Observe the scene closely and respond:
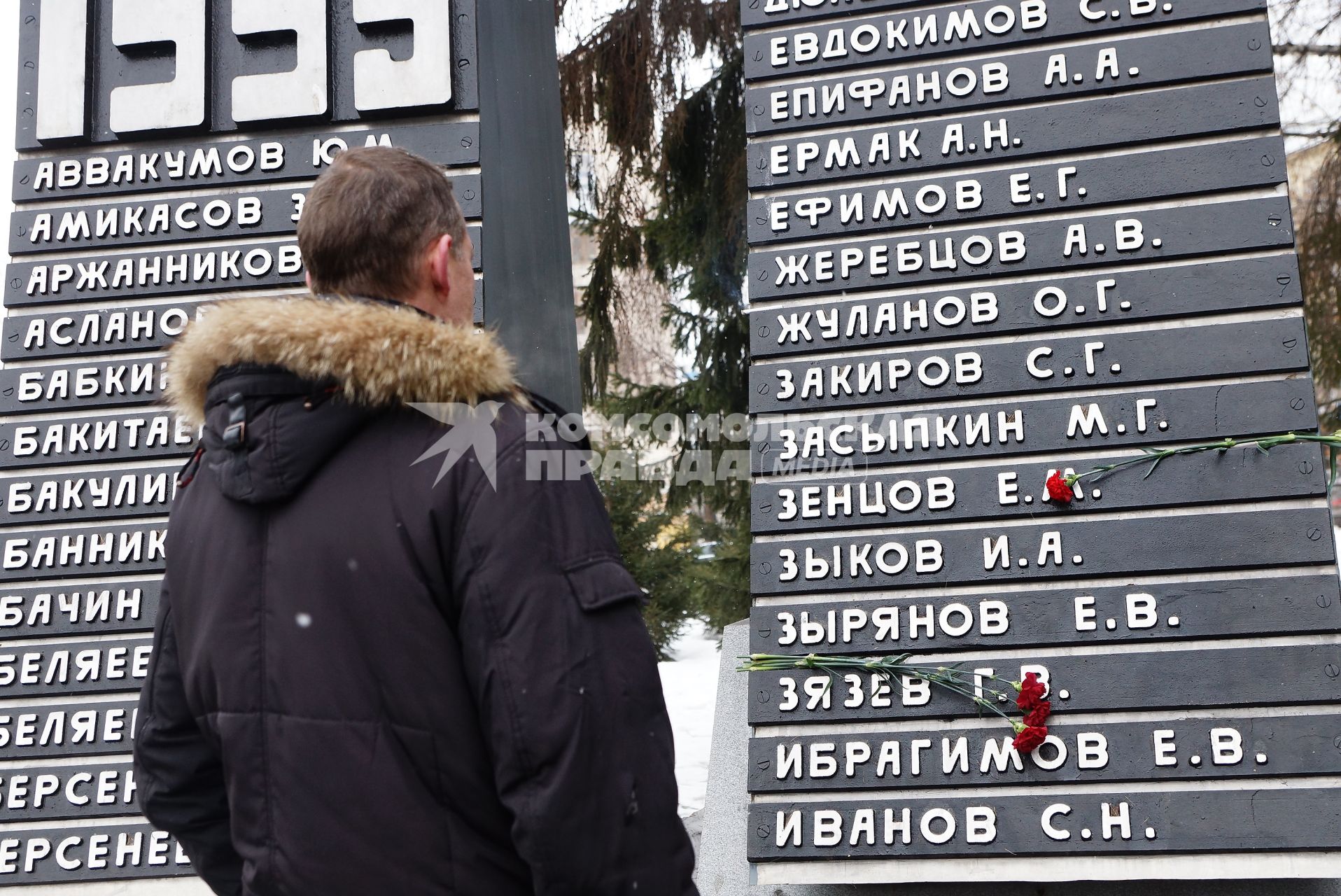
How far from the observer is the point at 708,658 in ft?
40.8

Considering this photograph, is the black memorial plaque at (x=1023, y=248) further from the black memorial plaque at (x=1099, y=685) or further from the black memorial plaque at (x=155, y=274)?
the black memorial plaque at (x=155, y=274)

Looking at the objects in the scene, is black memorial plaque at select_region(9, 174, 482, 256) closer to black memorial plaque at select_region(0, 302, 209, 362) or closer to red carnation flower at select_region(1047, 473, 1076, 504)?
black memorial plaque at select_region(0, 302, 209, 362)

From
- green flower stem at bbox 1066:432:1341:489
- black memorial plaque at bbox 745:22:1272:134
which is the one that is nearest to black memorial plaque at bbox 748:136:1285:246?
black memorial plaque at bbox 745:22:1272:134

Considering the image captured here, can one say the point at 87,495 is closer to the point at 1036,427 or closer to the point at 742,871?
the point at 742,871

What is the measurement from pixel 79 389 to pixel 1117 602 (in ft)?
12.1

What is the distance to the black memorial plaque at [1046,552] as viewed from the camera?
12.4 feet

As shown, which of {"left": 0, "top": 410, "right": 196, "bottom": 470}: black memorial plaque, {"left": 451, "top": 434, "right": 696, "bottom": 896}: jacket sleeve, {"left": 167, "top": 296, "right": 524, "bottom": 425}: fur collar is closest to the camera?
{"left": 451, "top": 434, "right": 696, "bottom": 896}: jacket sleeve

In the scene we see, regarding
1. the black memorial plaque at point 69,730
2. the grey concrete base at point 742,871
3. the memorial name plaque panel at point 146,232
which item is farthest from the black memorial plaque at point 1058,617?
the black memorial plaque at point 69,730

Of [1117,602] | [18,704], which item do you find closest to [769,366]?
[1117,602]

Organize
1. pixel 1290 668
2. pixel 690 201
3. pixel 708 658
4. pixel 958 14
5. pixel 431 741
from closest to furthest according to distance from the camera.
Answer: pixel 431 741
pixel 1290 668
pixel 958 14
pixel 690 201
pixel 708 658

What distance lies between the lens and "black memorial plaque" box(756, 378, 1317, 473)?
3.85 meters

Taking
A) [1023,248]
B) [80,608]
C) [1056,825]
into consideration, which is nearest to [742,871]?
[1056,825]

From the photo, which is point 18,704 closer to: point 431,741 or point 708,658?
point 431,741

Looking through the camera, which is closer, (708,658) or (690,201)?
(690,201)
